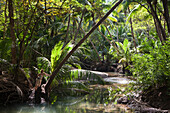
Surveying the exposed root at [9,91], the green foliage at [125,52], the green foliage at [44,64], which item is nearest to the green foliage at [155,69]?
the green foliage at [44,64]

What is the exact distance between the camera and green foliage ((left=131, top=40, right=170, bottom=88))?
16.5ft

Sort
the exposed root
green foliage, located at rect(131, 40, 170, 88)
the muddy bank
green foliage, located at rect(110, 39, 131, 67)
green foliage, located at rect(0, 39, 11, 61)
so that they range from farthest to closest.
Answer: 1. green foliage, located at rect(110, 39, 131, 67)
2. green foliage, located at rect(0, 39, 11, 61)
3. the exposed root
4. the muddy bank
5. green foliage, located at rect(131, 40, 170, 88)

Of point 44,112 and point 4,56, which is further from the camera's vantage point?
point 4,56

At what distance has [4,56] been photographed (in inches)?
276

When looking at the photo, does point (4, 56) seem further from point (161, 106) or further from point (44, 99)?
point (161, 106)

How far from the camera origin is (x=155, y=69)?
5.29 meters

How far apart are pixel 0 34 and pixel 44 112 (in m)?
7.21

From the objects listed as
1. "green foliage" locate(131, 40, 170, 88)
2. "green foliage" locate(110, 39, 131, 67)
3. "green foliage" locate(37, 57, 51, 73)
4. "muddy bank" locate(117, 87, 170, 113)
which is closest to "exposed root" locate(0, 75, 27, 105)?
"green foliage" locate(37, 57, 51, 73)

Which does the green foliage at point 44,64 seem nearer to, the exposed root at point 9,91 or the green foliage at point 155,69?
the exposed root at point 9,91

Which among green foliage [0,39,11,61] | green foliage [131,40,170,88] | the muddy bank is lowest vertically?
the muddy bank

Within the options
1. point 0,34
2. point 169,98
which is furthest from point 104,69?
point 169,98

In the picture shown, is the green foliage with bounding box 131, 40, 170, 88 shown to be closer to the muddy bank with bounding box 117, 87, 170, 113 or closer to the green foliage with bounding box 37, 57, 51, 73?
the muddy bank with bounding box 117, 87, 170, 113

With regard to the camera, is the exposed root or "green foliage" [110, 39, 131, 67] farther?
"green foliage" [110, 39, 131, 67]

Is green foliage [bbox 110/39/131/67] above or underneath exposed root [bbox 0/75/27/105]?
above
